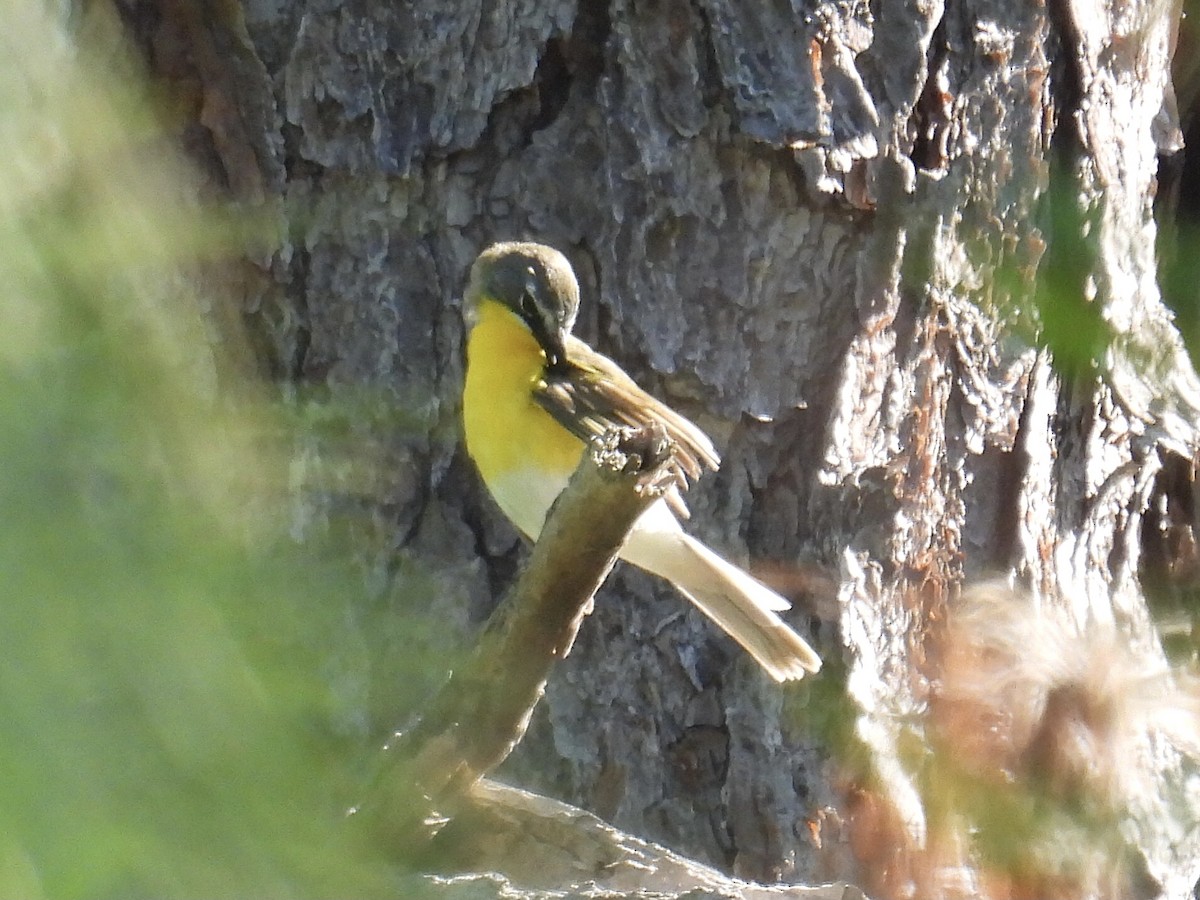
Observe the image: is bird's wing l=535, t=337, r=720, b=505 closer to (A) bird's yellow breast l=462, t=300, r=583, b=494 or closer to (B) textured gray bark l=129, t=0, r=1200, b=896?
(A) bird's yellow breast l=462, t=300, r=583, b=494

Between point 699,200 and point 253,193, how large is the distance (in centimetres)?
83

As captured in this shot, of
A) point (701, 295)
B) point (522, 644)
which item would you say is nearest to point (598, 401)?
point (701, 295)

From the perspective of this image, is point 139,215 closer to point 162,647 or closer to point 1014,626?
point 162,647

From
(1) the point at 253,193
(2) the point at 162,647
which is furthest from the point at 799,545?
(2) the point at 162,647

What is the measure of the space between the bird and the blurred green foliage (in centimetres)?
127

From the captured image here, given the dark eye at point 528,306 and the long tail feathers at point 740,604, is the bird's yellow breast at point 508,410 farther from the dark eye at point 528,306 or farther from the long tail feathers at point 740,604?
the long tail feathers at point 740,604

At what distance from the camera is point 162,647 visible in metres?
0.53

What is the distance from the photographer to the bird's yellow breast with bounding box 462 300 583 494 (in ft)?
7.07

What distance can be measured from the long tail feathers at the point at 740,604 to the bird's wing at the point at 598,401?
0.44ft

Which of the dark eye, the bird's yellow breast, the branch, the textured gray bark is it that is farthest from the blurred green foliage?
the textured gray bark

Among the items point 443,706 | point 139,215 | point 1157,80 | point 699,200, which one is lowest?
point 443,706

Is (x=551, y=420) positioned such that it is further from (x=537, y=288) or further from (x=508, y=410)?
(x=537, y=288)

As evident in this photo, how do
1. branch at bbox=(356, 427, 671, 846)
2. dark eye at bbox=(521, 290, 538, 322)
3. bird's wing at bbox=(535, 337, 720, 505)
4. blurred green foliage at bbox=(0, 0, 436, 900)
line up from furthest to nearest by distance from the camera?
dark eye at bbox=(521, 290, 538, 322) → bird's wing at bbox=(535, 337, 720, 505) → branch at bbox=(356, 427, 671, 846) → blurred green foliage at bbox=(0, 0, 436, 900)

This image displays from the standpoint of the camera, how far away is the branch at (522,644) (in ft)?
3.87
